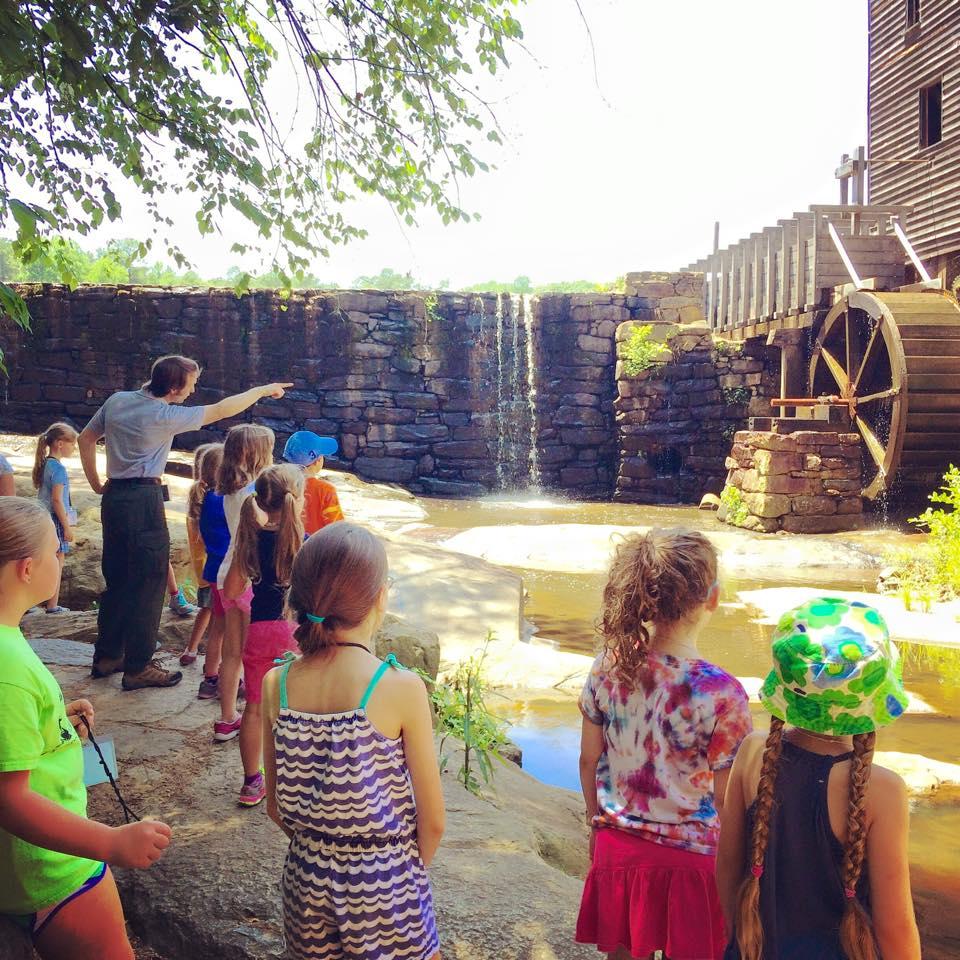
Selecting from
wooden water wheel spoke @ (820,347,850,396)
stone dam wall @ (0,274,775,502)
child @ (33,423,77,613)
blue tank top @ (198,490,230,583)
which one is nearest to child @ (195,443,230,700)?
blue tank top @ (198,490,230,583)

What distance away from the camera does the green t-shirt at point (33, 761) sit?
1.40m

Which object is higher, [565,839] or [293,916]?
[293,916]

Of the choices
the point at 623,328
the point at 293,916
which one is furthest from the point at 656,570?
the point at 623,328

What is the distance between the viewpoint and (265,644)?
2.88 meters

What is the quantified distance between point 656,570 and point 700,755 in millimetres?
357

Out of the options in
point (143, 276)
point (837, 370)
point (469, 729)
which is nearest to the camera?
point (469, 729)

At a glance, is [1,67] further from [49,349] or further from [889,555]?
[49,349]

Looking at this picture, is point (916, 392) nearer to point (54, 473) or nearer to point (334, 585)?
point (54, 473)

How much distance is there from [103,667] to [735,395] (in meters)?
12.2

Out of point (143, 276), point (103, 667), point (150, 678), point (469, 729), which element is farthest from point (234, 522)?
point (143, 276)

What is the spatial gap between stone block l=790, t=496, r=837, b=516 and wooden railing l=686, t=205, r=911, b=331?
108 inches

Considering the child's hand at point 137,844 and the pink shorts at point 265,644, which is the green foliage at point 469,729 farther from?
the child's hand at point 137,844

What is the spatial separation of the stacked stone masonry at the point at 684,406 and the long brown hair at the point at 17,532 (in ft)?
44.9

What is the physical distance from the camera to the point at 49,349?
16.1 meters
